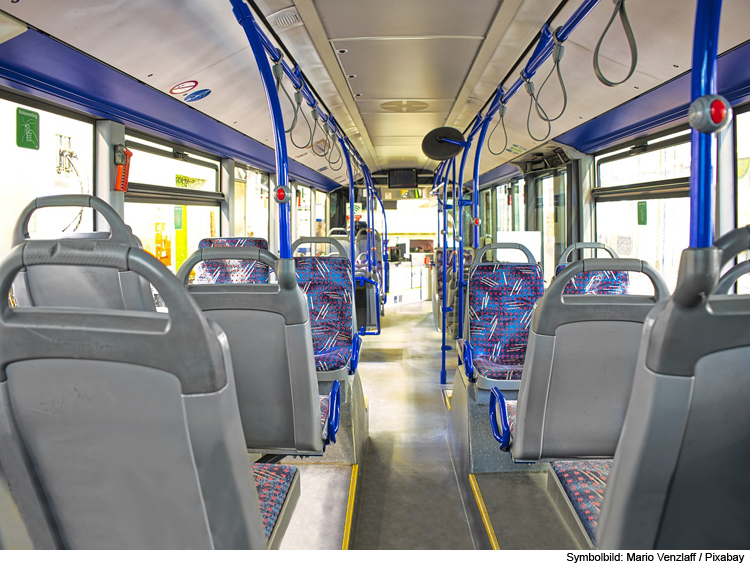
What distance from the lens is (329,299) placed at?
10.9ft

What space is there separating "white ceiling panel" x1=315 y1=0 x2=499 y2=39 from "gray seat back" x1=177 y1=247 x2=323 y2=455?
5.46 ft

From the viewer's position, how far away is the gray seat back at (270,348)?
1.81m

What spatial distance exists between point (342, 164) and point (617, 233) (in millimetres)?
4909

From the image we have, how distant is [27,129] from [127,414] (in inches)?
95.0

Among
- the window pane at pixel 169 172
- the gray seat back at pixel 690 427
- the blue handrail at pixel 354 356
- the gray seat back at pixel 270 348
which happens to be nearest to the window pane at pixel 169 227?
the window pane at pixel 169 172

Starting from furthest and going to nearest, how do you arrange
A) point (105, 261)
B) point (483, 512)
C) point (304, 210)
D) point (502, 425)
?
point (304, 210)
point (483, 512)
point (502, 425)
point (105, 261)

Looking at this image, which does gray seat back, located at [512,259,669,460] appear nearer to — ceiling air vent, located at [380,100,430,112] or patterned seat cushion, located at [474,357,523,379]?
patterned seat cushion, located at [474,357,523,379]

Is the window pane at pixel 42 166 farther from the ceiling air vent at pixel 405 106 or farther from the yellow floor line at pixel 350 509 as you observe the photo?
the ceiling air vent at pixel 405 106

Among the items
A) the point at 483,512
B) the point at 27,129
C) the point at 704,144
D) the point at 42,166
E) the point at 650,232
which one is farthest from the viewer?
the point at 650,232

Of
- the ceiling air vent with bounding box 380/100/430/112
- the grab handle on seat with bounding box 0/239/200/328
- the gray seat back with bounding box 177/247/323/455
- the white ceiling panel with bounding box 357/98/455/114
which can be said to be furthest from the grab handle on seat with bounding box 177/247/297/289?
the ceiling air vent with bounding box 380/100/430/112

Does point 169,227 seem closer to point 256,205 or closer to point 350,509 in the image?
point 256,205

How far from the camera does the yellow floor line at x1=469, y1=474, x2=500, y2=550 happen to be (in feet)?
7.16

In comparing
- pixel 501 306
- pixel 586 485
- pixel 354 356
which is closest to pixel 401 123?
pixel 501 306
